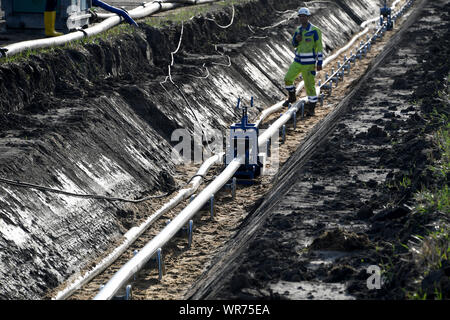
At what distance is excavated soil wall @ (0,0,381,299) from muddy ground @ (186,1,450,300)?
1685mm

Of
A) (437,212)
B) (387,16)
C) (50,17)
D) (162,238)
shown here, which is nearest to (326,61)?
(387,16)

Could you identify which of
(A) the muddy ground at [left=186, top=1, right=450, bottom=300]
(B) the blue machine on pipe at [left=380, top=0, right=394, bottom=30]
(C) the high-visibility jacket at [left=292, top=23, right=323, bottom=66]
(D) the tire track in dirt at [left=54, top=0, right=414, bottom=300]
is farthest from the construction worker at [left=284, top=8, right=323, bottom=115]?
(B) the blue machine on pipe at [left=380, top=0, right=394, bottom=30]

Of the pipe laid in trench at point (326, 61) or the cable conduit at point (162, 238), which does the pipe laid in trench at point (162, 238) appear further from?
the pipe laid in trench at point (326, 61)

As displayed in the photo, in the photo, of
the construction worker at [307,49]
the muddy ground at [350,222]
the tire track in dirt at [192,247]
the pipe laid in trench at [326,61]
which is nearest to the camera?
the muddy ground at [350,222]

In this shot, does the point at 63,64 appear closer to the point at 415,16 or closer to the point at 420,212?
the point at 420,212

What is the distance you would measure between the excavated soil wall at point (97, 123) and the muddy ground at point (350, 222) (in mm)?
1685

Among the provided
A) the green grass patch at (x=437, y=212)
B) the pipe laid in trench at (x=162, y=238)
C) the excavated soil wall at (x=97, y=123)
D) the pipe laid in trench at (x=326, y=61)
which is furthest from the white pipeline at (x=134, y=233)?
the green grass patch at (x=437, y=212)

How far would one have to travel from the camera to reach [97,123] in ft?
35.2

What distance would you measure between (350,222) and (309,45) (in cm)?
764

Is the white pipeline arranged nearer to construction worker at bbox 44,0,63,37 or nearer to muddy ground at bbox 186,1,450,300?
muddy ground at bbox 186,1,450,300

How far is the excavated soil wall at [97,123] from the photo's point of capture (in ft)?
26.2

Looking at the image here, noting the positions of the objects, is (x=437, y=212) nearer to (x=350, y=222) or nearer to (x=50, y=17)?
(x=350, y=222)

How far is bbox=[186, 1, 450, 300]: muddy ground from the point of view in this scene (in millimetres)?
5984

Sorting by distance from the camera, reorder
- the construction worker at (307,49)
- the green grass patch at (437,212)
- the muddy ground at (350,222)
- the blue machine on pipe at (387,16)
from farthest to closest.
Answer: the blue machine on pipe at (387,16) → the construction worker at (307,49) → the muddy ground at (350,222) → the green grass patch at (437,212)
